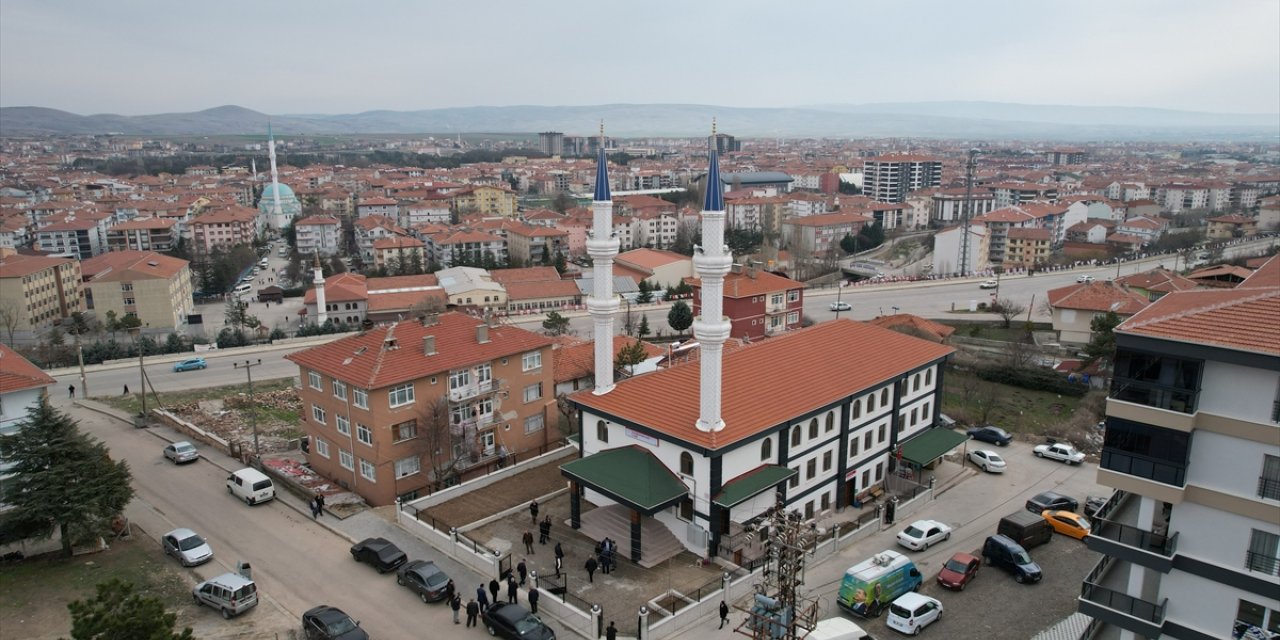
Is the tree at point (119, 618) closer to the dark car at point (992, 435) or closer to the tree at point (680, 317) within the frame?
the dark car at point (992, 435)

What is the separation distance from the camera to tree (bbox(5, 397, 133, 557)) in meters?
18.3

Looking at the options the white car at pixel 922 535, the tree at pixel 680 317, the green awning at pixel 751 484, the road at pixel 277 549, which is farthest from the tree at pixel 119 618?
the tree at pixel 680 317

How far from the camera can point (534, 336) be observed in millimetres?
26750

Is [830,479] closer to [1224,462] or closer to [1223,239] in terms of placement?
[1224,462]

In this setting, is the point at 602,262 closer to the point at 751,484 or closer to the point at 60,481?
the point at 751,484

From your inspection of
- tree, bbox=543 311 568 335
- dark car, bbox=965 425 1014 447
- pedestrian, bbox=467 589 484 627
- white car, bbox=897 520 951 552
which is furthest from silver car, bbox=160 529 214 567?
tree, bbox=543 311 568 335

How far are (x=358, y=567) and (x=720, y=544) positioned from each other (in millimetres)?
8750

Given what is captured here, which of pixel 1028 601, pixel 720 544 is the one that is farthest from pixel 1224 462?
pixel 720 544

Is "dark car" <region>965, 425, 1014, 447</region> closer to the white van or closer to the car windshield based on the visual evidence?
the white van

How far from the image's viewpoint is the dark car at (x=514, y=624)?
620 inches

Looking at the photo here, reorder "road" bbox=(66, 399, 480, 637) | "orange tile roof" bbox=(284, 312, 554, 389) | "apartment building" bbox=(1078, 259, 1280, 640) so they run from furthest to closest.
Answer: "orange tile roof" bbox=(284, 312, 554, 389), "road" bbox=(66, 399, 480, 637), "apartment building" bbox=(1078, 259, 1280, 640)

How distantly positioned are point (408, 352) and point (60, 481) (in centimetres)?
876

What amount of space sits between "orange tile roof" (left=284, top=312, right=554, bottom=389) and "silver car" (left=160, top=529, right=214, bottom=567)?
5.36 m

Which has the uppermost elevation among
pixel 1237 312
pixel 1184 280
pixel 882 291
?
pixel 1237 312
